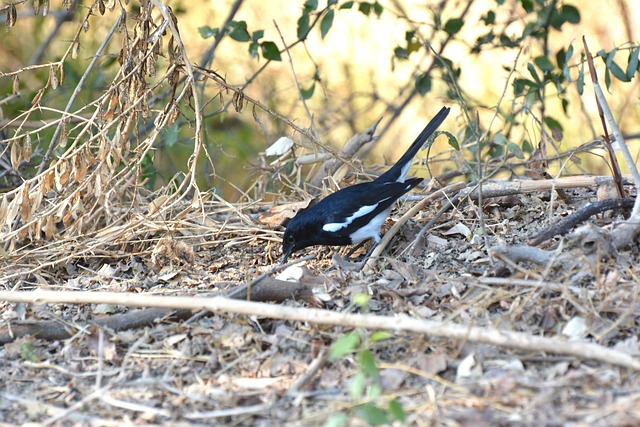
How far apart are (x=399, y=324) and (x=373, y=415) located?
0.54 m

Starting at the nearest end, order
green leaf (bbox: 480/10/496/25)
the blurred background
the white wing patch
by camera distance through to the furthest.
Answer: the white wing patch → green leaf (bbox: 480/10/496/25) → the blurred background

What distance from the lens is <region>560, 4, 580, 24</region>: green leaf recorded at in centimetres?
616

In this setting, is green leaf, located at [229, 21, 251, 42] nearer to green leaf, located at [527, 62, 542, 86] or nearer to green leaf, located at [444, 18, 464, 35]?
green leaf, located at [444, 18, 464, 35]

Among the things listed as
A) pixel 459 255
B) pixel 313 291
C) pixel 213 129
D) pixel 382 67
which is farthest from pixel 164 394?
pixel 382 67

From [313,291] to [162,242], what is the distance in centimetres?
117

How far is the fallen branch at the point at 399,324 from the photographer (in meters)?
2.79

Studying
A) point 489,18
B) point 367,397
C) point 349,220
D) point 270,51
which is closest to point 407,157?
point 349,220

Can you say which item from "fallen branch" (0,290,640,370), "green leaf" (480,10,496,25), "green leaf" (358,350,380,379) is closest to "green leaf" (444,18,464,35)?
"green leaf" (480,10,496,25)

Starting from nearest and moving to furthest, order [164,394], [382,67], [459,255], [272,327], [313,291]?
1. [164,394]
2. [272,327]
3. [313,291]
4. [459,255]
5. [382,67]

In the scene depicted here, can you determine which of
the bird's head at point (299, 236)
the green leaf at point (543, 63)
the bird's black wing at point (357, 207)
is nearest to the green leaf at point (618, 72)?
the green leaf at point (543, 63)

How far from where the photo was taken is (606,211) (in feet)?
14.1

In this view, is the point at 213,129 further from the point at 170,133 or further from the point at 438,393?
the point at 438,393

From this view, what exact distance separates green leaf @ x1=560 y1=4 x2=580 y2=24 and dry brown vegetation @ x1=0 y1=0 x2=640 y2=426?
1.58 m

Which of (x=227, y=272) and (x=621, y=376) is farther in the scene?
(x=227, y=272)
